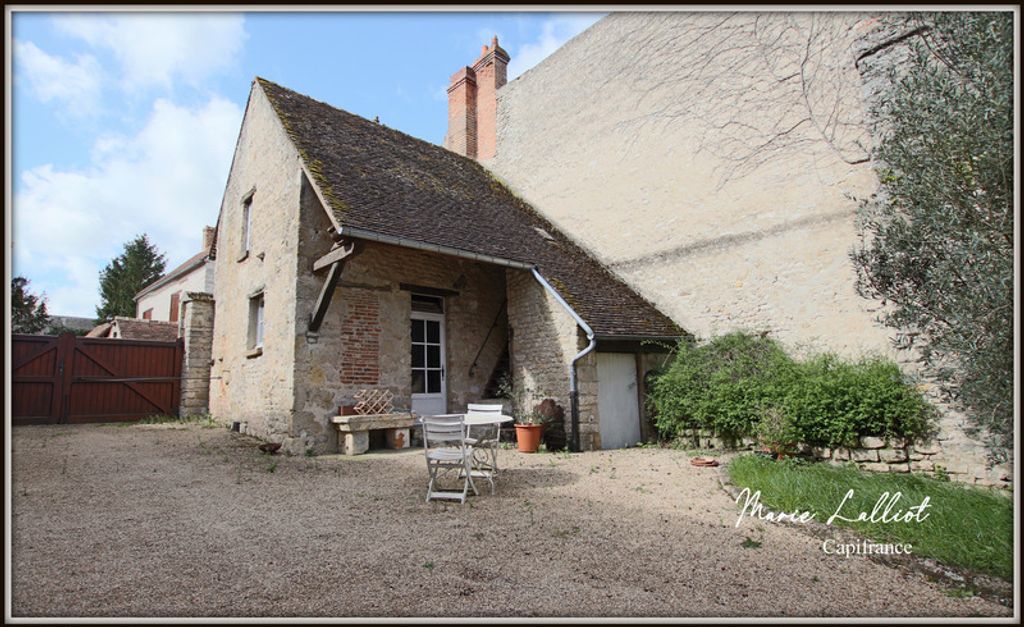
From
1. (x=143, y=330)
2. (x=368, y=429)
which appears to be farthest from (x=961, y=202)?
(x=143, y=330)

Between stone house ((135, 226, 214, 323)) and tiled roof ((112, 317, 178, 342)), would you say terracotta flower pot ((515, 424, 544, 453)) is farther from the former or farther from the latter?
stone house ((135, 226, 214, 323))

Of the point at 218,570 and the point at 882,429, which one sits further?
the point at 882,429

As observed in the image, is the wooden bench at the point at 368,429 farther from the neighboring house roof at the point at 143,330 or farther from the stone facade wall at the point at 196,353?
the neighboring house roof at the point at 143,330

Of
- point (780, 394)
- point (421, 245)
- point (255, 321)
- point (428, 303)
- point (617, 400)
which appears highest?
point (421, 245)

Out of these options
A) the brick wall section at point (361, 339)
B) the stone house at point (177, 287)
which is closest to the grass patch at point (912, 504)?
the brick wall section at point (361, 339)

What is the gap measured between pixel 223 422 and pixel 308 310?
4.39 m

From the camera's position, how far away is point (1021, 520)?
2.71 metres

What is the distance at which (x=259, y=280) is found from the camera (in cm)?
893

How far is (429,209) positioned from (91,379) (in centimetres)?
811

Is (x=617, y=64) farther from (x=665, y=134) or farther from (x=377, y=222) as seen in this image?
(x=377, y=222)

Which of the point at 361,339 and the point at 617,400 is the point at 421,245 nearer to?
the point at 361,339

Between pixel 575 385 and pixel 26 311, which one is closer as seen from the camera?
pixel 575 385

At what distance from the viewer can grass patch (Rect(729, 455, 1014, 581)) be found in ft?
10.6

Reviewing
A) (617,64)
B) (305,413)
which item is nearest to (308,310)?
(305,413)
